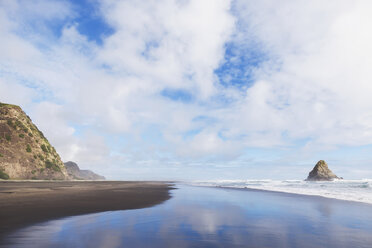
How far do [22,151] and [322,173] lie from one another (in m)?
119

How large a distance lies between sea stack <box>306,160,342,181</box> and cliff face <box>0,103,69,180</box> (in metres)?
107

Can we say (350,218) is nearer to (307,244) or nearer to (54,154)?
(307,244)

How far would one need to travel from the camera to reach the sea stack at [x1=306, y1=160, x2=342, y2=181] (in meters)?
95.6

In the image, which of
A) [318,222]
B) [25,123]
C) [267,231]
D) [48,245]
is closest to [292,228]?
[267,231]

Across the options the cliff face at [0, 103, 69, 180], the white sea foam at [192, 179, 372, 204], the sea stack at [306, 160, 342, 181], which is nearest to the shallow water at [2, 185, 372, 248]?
the white sea foam at [192, 179, 372, 204]

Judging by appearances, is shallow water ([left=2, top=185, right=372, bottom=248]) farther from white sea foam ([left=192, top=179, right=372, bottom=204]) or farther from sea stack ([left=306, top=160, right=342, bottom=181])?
sea stack ([left=306, top=160, right=342, bottom=181])

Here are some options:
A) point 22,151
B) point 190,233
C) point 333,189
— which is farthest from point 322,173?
point 22,151

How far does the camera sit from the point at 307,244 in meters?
6.95

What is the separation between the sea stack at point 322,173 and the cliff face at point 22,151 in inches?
4216

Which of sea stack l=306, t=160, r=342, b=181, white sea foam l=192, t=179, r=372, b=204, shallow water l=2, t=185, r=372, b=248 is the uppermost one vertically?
sea stack l=306, t=160, r=342, b=181

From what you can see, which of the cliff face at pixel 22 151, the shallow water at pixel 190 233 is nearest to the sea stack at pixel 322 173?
the shallow water at pixel 190 233

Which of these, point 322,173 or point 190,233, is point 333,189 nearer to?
point 190,233

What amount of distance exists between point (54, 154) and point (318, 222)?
8839cm

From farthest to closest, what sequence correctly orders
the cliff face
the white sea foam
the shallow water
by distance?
the cliff face < the white sea foam < the shallow water
